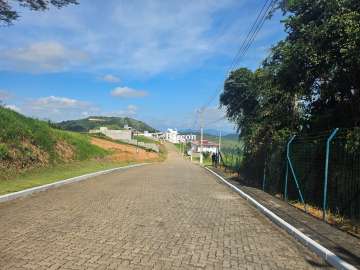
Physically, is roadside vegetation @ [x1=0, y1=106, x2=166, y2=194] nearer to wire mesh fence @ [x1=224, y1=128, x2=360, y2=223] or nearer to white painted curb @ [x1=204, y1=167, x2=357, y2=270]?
white painted curb @ [x1=204, y1=167, x2=357, y2=270]

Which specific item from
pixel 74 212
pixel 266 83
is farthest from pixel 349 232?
pixel 266 83

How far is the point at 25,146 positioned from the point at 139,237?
1746 centimetres

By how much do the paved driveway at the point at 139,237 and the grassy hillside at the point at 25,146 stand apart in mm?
8053

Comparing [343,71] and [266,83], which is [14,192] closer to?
[343,71]

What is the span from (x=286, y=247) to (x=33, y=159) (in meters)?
18.5

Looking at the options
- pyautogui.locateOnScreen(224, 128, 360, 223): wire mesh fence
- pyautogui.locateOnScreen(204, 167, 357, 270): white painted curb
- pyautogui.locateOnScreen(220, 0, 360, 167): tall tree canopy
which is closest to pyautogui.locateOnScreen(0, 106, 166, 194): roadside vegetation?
pyautogui.locateOnScreen(204, 167, 357, 270): white painted curb

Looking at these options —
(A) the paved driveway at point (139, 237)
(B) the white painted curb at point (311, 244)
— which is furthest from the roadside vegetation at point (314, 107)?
(A) the paved driveway at point (139, 237)

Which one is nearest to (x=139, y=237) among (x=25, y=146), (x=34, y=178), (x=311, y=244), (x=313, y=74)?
(x=311, y=244)

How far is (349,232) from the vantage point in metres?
9.53

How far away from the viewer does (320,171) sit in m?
13.9

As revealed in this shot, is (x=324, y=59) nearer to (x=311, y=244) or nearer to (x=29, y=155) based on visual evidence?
(x=311, y=244)

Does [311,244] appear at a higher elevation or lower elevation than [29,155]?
lower

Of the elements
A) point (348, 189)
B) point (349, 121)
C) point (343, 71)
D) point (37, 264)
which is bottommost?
point (37, 264)

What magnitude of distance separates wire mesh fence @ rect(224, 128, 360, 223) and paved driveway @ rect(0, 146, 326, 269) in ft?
6.40
